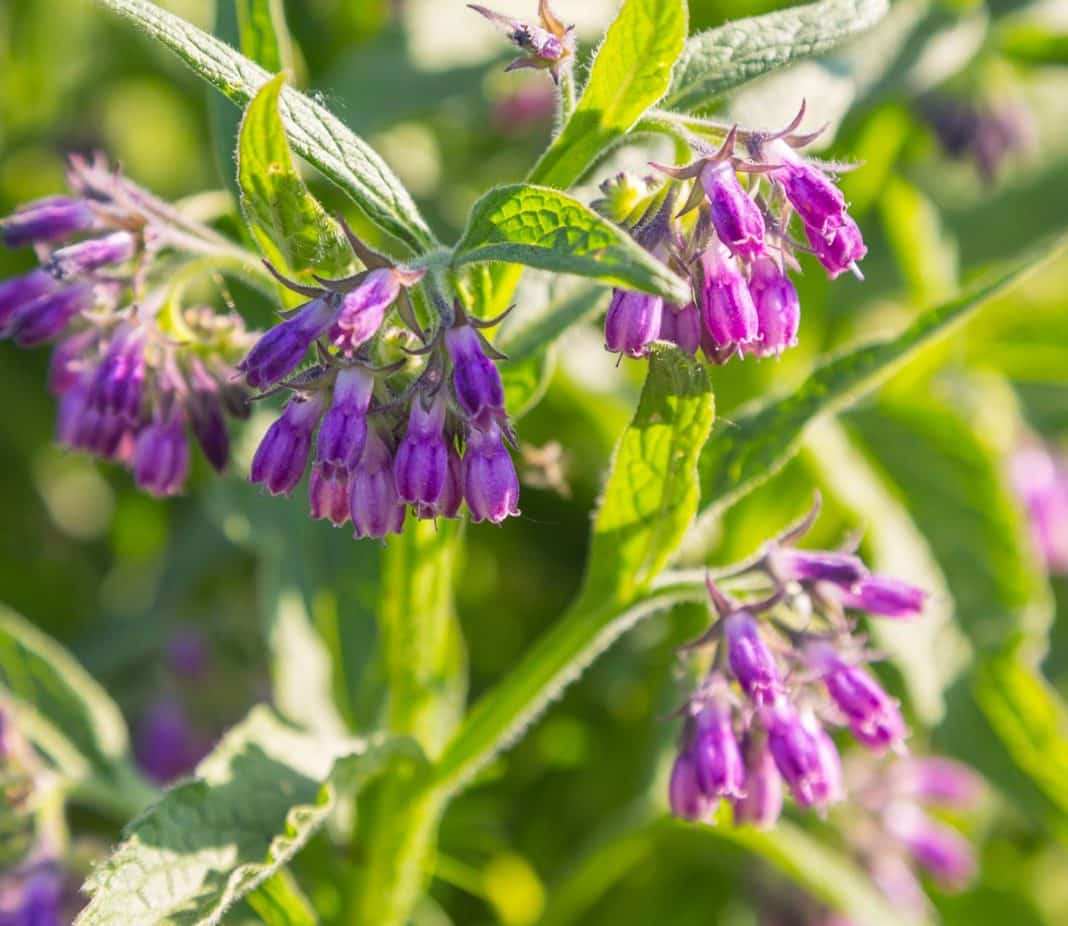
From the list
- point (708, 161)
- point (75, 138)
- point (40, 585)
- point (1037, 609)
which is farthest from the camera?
point (75, 138)

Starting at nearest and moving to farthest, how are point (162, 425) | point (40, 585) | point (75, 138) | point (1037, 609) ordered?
point (162, 425) → point (1037, 609) → point (40, 585) → point (75, 138)

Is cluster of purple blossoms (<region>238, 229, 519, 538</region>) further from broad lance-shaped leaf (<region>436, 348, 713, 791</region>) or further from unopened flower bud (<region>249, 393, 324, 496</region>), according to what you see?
broad lance-shaped leaf (<region>436, 348, 713, 791</region>)

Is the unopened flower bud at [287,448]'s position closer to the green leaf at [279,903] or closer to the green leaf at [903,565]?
the green leaf at [279,903]

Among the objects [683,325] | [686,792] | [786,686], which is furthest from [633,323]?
[686,792]

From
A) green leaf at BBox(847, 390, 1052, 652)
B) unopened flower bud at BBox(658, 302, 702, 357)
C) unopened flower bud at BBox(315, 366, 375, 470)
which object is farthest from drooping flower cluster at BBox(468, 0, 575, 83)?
Result: green leaf at BBox(847, 390, 1052, 652)

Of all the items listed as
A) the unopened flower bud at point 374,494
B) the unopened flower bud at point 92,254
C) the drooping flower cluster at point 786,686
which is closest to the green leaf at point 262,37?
the unopened flower bud at point 92,254

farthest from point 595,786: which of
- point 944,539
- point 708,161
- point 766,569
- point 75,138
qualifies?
point 75,138

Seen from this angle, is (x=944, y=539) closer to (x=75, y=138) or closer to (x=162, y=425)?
(x=162, y=425)
